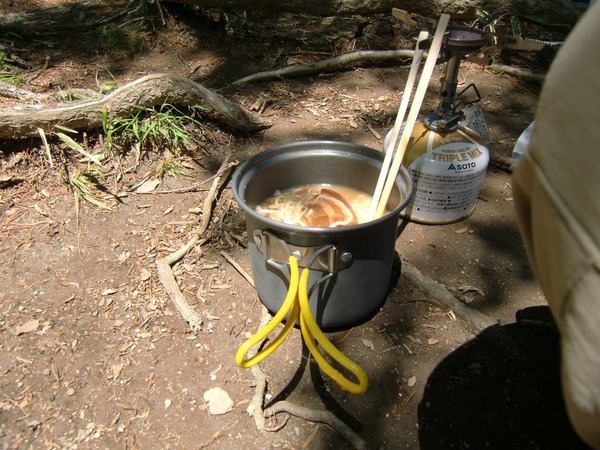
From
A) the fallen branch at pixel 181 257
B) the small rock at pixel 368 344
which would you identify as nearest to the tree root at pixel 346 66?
the fallen branch at pixel 181 257

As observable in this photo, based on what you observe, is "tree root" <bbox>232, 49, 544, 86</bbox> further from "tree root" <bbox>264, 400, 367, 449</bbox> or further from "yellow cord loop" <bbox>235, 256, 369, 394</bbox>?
"tree root" <bbox>264, 400, 367, 449</bbox>

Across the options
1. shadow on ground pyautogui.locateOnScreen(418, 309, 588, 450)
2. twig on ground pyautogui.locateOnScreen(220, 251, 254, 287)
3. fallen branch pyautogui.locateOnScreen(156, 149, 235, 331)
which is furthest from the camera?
twig on ground pyautogui.locateOnScreen(220, 251, 254, 287)

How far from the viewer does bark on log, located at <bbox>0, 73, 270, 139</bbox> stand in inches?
97.3

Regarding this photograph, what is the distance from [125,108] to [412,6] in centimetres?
232

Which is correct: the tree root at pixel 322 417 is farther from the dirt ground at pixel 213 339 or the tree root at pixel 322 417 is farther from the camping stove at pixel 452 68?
the camping stove at pixel 452 68

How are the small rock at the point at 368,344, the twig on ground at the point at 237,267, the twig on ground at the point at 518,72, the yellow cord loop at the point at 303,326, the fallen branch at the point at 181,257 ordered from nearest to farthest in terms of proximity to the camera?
the yellow cord loop at the point at 303,326, the small rock at the point at 368,344, the fallen branch at the point at 181,257, the twig on ground at the point at 237,267, the twig on ground at the point at 518,72

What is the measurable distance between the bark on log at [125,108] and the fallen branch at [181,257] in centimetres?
36

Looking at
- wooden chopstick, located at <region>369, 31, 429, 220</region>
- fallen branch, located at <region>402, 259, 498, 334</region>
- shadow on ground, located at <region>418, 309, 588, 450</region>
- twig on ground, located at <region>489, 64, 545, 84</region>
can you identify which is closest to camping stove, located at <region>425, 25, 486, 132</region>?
wooden chopstick, located at <region>369, 31, 429, 220</region>

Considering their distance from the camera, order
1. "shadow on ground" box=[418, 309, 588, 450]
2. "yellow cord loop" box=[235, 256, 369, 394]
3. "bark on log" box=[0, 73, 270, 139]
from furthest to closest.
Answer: "bark on log" box=[0, 73, 270, 139] → "shadow on ground" box=[418, 309, 588, 450] → "yellow cord loop" box=[235, 256, 369, 394]

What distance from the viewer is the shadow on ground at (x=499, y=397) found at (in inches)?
59.9

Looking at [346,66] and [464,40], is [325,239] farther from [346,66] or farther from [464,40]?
[346,66]

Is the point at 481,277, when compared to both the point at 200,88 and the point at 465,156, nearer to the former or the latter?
the point at 465,156

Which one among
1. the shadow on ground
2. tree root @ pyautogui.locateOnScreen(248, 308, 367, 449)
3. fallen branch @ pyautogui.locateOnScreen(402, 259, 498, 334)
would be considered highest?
fallen branch @ pyautogui.locateOnScreen(402, 259, 498, 334)

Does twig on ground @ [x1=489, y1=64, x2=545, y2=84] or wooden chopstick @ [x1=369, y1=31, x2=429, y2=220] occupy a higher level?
wooden chopstick @ [x1=369, y1=31, x2=429, y2=220]
